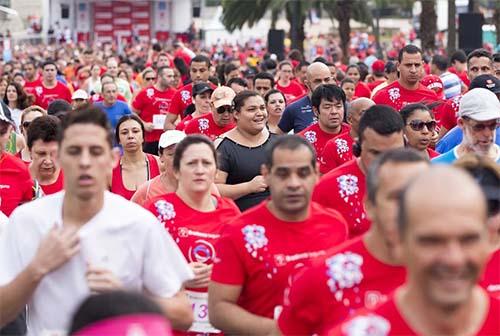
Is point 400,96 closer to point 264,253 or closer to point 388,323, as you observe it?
point 264,253

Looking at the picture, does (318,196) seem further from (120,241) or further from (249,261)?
(120,241)

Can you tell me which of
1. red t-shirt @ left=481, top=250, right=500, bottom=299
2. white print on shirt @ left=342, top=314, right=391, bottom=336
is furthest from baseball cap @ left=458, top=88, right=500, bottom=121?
white print on shirt @ left=342, top=314, right=391, bottom=336

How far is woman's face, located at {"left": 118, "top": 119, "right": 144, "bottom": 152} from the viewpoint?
988cm

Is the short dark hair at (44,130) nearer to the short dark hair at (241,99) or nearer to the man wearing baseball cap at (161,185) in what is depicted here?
the man wearing baseball cap at (161,185)

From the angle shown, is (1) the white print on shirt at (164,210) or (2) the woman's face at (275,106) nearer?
(1) the white print on shirt at (164,210)

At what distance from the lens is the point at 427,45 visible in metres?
30.4

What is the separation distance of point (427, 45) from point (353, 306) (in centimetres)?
2625

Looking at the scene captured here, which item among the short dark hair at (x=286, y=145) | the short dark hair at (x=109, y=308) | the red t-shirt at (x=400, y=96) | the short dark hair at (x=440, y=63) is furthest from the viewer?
the short dark hair at (x=440, y=63)

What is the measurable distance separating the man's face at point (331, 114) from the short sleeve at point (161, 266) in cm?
582

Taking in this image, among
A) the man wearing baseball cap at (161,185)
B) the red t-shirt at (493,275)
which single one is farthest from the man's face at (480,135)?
the red t-shirt at (493,275)

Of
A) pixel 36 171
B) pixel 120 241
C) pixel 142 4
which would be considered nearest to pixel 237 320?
pixel 120 241

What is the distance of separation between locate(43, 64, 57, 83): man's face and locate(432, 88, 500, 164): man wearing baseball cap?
1151 centimetres

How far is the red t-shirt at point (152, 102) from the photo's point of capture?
54.6ft

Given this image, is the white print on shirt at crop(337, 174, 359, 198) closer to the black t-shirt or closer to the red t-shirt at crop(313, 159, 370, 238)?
the red t-shirt at crop(313, 159, 370, 238)
